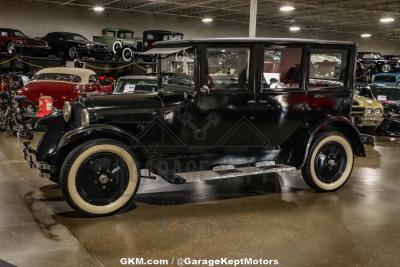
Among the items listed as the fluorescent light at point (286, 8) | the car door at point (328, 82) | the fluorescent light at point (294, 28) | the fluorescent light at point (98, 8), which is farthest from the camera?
the fluorescent light at point (294, 28)

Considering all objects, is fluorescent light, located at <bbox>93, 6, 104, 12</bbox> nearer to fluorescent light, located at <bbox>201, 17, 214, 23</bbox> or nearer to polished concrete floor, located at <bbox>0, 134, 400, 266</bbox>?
fluorescent light, located at <bbox>201, 17, 214, 23</bbox>

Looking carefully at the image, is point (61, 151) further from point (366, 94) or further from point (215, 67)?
point (366, 94)

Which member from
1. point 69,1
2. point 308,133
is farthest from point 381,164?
point 69,1

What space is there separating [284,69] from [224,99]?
0.91 meters

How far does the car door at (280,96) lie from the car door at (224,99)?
158 mm

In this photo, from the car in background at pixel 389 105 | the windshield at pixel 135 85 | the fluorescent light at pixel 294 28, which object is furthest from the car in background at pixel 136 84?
the fluorescent light at pixel 294 28

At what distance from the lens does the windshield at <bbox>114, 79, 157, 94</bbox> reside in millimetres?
8555

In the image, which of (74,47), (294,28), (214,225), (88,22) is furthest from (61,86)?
(294,28)

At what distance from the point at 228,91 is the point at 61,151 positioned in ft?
6.26

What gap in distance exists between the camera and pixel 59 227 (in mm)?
4117

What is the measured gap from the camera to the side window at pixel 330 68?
541 cm

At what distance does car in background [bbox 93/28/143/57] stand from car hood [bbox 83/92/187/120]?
14331 mm

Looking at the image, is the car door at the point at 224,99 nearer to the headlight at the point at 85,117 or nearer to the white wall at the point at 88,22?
the headlight at the point at 85,117

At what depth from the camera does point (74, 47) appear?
18172 millimetres
